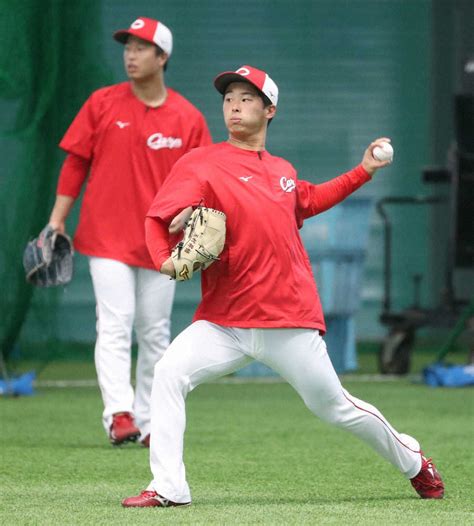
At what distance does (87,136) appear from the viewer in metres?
7.79

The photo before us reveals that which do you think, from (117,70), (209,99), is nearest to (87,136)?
(117,70)

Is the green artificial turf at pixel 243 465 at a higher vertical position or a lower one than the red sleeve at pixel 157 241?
lower

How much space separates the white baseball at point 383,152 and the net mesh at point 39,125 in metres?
4.94

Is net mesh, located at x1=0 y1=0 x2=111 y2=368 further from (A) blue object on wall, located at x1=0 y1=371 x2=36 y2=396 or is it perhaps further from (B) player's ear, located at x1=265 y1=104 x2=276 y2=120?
(B) player's ear, located at x1=265 y1=104 x2=276 y2=120

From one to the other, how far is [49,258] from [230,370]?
2.44m

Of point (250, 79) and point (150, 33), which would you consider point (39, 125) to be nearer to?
point (150, 33)

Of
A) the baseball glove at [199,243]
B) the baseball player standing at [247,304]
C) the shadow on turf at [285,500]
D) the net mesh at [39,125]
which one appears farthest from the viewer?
the net mesh at [39,125]

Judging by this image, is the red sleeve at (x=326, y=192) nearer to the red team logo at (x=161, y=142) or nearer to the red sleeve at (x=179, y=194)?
the red sleeve at (x=179, y=194)

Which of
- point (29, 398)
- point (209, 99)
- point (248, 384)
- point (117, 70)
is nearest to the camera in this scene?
point (29, 398)

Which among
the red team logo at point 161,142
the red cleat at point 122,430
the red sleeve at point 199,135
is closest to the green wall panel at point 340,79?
the red sleeve at point 199,135

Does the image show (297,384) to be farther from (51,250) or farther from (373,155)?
(51,250)

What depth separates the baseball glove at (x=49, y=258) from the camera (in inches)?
309

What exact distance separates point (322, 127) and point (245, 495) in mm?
9156

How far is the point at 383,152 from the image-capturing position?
18.9 ft
